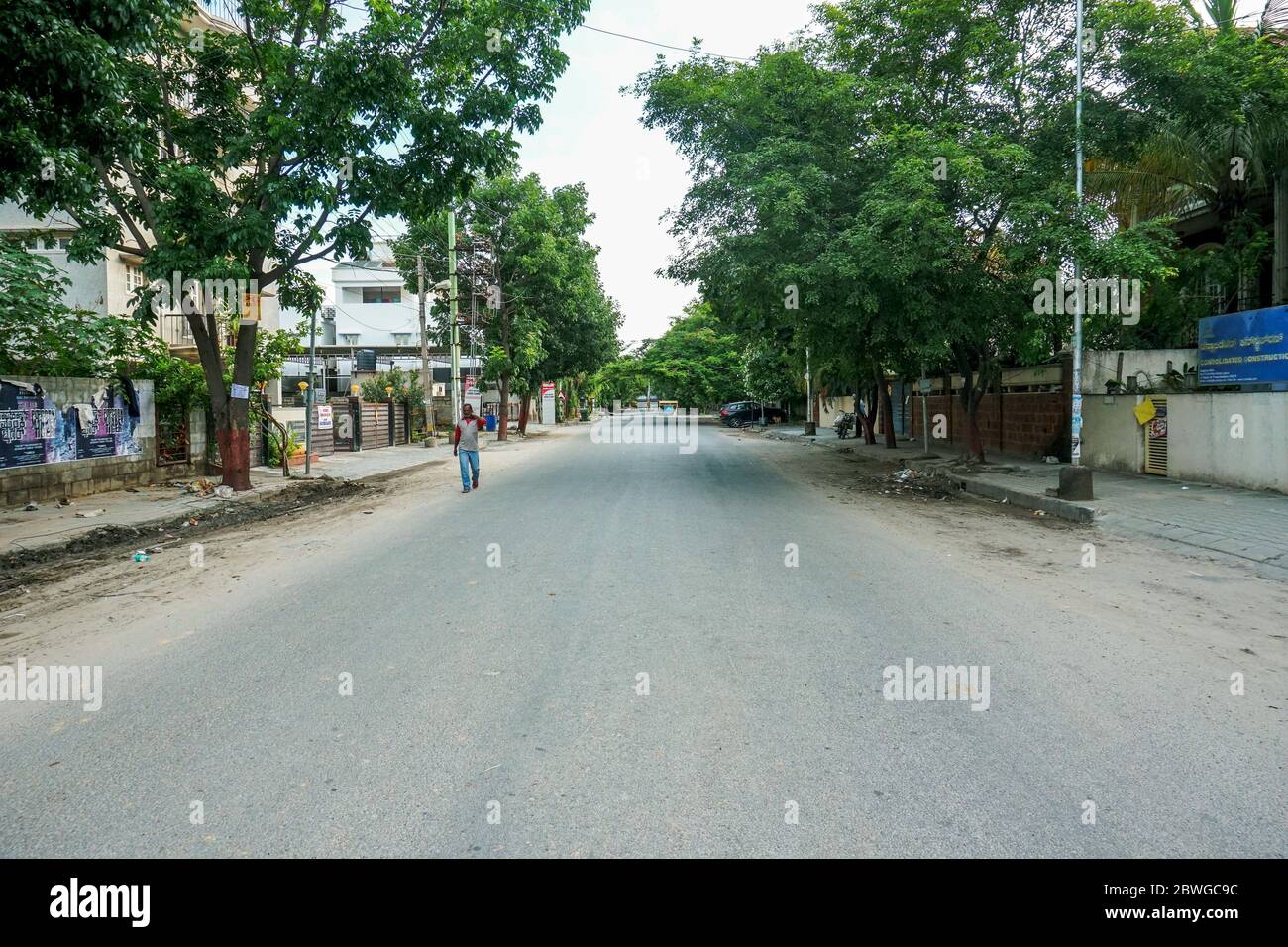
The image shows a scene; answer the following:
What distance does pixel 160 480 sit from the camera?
16094mm

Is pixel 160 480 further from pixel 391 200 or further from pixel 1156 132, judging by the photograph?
pixel 1156 132

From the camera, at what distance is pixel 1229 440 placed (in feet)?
43.7

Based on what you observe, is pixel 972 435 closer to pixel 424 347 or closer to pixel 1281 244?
pixel 1281 244

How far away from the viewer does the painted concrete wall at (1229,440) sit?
1241 cm

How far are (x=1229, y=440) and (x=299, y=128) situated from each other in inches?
604

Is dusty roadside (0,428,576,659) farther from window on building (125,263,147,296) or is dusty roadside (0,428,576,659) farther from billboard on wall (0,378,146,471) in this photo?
window on building (125,263,147,296)

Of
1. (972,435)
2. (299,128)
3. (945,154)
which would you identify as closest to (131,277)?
(299,128)

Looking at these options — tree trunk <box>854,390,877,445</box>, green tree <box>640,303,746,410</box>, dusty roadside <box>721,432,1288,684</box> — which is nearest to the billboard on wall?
dusty roadside <box>721,432,1288,684</box>

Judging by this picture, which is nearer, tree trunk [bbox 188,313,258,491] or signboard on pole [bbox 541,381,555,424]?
tree trunk [bbox 188,313,258,491]

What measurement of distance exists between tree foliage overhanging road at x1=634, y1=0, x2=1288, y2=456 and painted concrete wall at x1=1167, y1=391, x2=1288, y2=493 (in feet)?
7.60

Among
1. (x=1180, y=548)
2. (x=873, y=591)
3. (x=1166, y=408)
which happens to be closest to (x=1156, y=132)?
(x=1166, y=408)

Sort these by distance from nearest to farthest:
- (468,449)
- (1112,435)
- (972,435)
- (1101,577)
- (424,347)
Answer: (1101,577) → (468,449) → (1112,435) → (972,435) → (424,347)

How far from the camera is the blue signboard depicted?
1248 centimetres

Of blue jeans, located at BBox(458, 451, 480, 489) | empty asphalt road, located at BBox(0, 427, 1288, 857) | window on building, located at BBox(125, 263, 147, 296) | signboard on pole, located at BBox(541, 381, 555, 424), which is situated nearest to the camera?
empty asphalt road, located at BBox(0, 427, 1288, 857)
